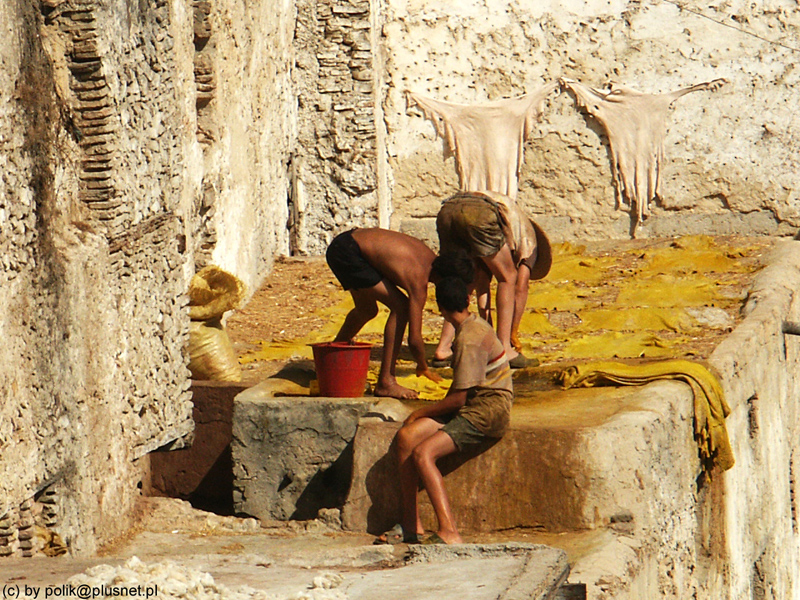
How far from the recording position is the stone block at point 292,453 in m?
5.47

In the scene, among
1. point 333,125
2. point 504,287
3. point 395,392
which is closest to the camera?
point 395,392

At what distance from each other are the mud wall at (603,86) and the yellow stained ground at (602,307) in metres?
0.58

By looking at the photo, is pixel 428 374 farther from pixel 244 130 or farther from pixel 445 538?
pixel 244 130

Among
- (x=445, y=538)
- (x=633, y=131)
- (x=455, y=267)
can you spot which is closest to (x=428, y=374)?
(x=455, y=267)

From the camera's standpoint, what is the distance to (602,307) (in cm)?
839

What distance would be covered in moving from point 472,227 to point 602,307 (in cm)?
240

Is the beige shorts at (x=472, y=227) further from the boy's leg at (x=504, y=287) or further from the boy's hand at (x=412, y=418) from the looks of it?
the boy's hand at (x=412, y=418)

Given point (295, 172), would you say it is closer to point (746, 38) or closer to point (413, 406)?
point (746, 38)

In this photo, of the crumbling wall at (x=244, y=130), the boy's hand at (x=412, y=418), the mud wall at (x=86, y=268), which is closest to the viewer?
the mud wall at (x=86, y=268)

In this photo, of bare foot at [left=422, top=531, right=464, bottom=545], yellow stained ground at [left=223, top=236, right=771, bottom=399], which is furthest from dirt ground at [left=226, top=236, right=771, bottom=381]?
bare foot at [left=422, top=531, right=464, bottom=545]

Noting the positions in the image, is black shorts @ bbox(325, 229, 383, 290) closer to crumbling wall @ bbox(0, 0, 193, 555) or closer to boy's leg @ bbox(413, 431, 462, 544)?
crumbling wall @ bbox(0, 0, 193, 555)

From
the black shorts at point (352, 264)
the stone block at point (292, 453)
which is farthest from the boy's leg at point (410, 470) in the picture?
the black shorts at point (352, 264)

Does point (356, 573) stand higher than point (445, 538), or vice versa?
point (356, 573)

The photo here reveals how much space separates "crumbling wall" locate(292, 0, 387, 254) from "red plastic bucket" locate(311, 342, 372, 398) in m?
5.29
